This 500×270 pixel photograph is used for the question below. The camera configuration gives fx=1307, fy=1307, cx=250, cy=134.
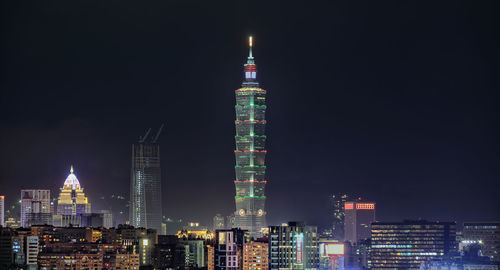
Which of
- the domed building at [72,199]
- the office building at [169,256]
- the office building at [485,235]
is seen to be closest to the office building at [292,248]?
the office building at [169,256]

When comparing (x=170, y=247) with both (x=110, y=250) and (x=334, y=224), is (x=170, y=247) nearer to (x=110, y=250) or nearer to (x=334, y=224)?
(x=110, y=250)

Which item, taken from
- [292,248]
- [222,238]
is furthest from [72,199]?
[292,248]

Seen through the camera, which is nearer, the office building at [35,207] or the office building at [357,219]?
the office building at [35,207]

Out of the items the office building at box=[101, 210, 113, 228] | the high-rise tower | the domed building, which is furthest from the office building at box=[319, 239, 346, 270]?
the domed building

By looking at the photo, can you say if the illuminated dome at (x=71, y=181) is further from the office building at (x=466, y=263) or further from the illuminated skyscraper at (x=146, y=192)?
the office building at (x=466, y=263)

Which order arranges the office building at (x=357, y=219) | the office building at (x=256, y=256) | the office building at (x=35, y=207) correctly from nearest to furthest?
1. the office building at (x=256, y=256)
2. the office building at (x=35, y=207)
3. the office building at (x=357, y=219)

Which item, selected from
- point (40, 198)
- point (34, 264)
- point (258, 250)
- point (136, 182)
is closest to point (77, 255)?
point (34, 264)
